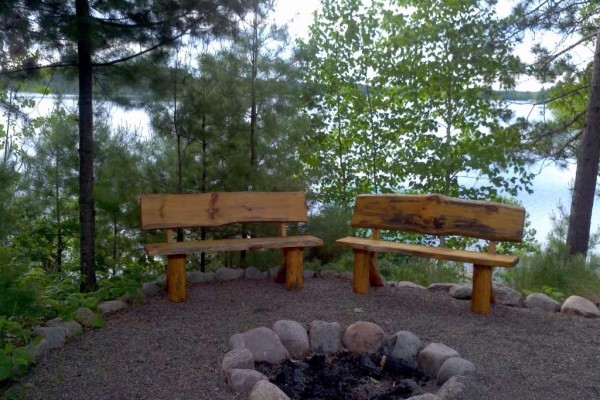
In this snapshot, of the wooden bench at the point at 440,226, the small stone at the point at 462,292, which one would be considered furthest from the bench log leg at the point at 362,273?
the small stone at the point at 462,292

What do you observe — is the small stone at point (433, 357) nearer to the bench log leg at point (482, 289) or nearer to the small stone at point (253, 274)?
the bench log leg at point (482, 289)

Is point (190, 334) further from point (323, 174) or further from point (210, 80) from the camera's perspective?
point (323, 174)

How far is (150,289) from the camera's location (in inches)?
209

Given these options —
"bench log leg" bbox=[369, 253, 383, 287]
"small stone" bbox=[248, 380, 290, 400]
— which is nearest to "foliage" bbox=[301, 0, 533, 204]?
"bench log leg" bbox=[369, 253, 383, 287]

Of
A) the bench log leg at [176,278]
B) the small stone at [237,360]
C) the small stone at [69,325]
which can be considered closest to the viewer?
the small stone at [237,360]

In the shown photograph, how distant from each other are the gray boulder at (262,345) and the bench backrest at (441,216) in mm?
1875

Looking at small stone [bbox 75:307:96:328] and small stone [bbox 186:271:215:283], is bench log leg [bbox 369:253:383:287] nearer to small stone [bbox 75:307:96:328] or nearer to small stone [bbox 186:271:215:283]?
small stone [bbox 186:271:215:283]

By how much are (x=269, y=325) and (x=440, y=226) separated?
1756mm

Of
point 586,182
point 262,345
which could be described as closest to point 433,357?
point 262,345

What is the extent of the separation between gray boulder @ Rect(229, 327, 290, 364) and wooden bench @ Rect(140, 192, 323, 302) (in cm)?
122

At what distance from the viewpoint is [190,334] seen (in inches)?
164

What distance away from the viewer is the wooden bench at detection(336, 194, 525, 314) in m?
4.80

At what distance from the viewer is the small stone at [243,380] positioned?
10.6 ft

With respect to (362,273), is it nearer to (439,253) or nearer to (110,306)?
(439,253)
